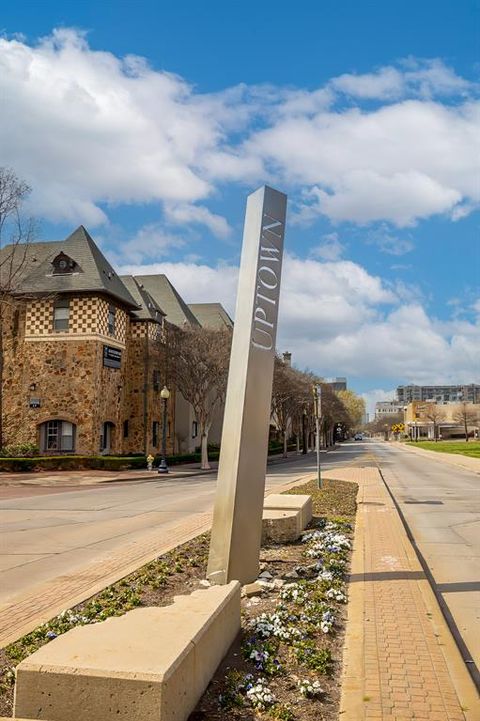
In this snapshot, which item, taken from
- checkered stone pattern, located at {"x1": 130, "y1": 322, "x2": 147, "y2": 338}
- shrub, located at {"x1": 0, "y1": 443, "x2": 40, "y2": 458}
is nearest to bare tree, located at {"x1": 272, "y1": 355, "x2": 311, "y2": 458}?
checkered stone pattern, located at {"x1": 130, "y1": 322, "x2": 147, "y2": 338}

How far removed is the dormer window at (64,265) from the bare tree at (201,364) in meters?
7.91

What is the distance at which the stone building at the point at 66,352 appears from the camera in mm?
36781

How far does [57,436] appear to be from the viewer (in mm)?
37062

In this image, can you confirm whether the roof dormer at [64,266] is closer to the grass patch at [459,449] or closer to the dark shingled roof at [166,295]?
the dark shingled roof at [166,295]

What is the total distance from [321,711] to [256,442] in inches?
133

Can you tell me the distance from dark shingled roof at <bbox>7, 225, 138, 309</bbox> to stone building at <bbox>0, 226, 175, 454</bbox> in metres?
0.06

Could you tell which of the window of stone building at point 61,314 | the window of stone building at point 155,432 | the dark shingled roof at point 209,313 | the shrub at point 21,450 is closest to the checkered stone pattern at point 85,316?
the window of stone building at point 61,314

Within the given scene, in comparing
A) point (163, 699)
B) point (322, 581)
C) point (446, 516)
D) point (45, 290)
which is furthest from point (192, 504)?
point (45, 290)

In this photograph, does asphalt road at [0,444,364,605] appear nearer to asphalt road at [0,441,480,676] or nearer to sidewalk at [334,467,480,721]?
asphalt road at [0,441,480,676]

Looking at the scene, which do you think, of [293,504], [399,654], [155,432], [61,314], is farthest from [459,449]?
[399,654]

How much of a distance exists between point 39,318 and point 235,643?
3533cm

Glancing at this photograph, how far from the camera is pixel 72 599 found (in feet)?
21.9

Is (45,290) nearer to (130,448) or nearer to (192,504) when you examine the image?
(130,448)

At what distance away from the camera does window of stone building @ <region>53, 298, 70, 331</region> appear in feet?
123
